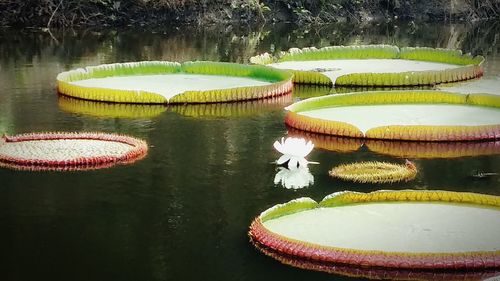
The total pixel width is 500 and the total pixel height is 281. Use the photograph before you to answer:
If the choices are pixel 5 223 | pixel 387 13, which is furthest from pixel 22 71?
pixel 387 13

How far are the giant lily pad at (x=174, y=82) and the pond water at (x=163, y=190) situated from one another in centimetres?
20

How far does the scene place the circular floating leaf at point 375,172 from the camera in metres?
7.78

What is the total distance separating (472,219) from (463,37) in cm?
1467

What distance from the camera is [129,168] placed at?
26.7 ft

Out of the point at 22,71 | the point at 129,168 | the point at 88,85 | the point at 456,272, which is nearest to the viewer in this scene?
the point at 456,272

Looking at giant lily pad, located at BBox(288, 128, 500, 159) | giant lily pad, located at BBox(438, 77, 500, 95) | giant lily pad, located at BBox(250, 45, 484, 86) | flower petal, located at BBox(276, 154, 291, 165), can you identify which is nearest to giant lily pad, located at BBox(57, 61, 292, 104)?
giant lily pad, located at BBox(250, 45, 484, 86)

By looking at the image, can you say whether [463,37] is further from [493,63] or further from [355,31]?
[493,63]

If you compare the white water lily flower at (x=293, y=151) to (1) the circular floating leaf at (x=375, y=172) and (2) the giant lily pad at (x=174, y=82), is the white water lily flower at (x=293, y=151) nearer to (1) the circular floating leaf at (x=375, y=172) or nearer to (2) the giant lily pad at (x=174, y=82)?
(1) the circular floating leaf at (x=375, y=172)

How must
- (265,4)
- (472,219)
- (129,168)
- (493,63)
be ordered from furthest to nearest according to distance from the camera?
(265,4) → (493,63) → (129,168) → (472,219)

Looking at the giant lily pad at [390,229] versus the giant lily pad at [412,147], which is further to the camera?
the giant lily pad at [412,147]

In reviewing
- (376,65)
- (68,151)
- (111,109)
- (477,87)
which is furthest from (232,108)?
(376,65)

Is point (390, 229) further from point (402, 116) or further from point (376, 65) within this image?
point (376, 65)

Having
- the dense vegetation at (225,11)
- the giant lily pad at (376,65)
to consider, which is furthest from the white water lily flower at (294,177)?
the dense vegetation at (225,11)

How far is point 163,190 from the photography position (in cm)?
741
